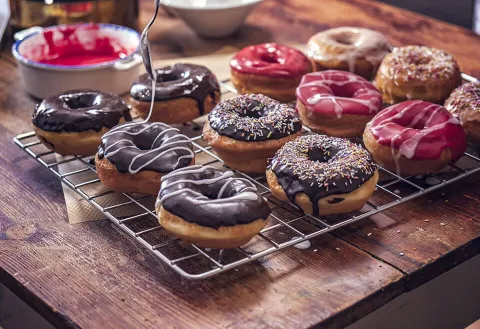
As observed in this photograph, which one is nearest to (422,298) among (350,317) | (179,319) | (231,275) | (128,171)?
(350,317)

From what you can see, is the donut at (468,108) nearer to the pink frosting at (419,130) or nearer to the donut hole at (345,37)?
the pink frosting at (419,130)

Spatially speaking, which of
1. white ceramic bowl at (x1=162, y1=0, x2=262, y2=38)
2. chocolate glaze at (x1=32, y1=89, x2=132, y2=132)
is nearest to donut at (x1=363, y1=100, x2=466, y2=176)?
chocolate glaze at (x1=32, y1=89, x2=132, y2=132)

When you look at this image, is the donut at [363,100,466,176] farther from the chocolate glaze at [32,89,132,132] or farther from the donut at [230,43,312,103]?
the chocolate glaze at [32,89,132,132]

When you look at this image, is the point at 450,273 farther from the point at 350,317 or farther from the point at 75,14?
the point at 75,14

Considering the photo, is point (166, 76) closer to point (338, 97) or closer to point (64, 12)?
point (338, 97)

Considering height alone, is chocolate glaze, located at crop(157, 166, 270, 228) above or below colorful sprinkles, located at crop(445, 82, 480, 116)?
below
